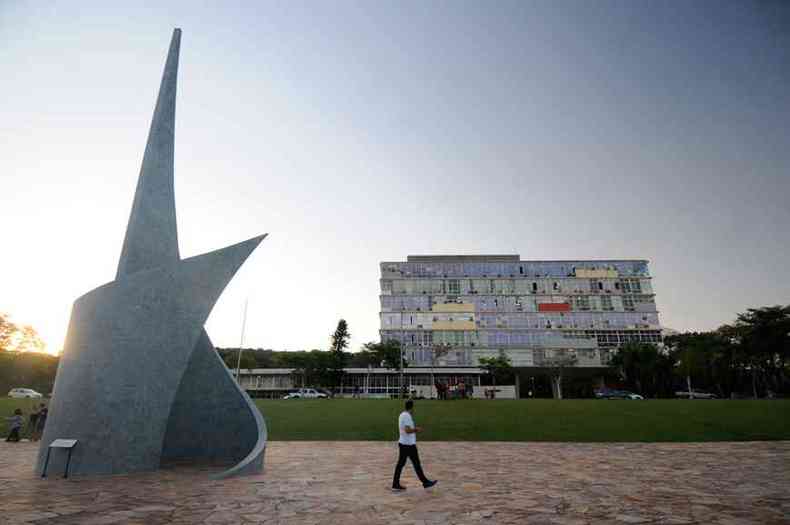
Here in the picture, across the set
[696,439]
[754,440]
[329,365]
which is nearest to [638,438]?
[696,439]

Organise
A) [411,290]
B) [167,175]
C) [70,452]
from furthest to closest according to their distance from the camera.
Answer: [411,290] < [167,175] < [70,452]

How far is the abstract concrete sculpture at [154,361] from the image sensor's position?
9297 mm

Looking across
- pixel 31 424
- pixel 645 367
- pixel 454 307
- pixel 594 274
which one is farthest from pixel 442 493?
pixel 594 274

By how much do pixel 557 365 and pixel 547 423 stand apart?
146 ft

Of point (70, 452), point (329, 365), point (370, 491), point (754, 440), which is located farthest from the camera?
point (329, 365)

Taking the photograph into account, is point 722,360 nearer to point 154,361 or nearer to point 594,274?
point 594,274

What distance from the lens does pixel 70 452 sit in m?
8.91

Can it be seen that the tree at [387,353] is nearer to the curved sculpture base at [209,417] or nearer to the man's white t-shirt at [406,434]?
the curved sculpture base at [209,417]

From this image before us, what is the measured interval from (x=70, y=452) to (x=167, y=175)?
653 cm

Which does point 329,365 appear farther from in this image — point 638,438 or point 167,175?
point 167,175

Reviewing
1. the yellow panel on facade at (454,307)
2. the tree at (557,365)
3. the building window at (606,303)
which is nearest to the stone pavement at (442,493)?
the tree at (557,365)

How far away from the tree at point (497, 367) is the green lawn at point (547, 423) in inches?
1198

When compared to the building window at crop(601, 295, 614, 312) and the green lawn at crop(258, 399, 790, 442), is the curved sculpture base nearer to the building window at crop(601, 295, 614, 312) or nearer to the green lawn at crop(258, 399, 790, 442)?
the green lawn at crop(258, 399, 790, 442)

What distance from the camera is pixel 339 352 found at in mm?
65250
